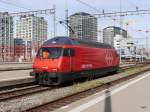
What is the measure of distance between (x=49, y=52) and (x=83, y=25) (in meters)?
41.7

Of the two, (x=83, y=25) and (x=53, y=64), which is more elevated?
(x=83, y=25)

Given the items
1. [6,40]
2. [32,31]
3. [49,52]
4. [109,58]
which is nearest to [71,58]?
[49,52]

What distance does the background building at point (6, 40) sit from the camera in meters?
71.5

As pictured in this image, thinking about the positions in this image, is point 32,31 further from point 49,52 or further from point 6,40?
point 49,52

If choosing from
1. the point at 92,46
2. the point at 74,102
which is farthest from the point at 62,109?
the point at 92,46

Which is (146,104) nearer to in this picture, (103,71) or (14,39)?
(103,71)

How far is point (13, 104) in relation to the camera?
14.1 metres

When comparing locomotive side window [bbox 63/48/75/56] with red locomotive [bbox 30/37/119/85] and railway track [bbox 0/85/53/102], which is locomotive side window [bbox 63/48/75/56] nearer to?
red locomotive [bbox 30/37/119/85]

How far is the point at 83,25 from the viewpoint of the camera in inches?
2520

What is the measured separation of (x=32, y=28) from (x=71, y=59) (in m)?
64.3

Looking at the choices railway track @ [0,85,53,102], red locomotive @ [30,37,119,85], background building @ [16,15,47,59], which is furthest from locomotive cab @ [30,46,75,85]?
background building @ [16,15,47,59]

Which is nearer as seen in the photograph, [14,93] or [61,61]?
[14,93]

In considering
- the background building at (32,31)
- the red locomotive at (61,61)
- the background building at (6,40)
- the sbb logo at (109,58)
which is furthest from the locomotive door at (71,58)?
the background building at (32,31)

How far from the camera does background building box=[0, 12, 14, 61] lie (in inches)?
2815
